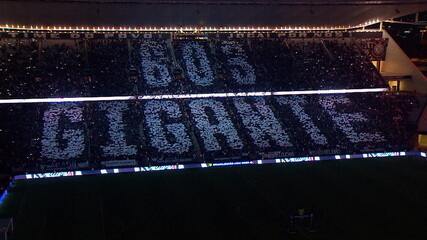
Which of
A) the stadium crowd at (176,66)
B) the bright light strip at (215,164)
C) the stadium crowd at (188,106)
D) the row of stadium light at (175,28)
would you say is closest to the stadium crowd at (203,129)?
the stadium crowd at (188,106)

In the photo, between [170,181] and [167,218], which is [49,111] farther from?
[167,218]

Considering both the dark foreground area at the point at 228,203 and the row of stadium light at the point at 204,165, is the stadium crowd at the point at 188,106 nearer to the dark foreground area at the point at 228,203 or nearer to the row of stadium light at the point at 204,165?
the row of stadium light at the point at 204,165

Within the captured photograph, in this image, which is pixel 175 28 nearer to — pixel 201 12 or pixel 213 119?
pixel 201 12

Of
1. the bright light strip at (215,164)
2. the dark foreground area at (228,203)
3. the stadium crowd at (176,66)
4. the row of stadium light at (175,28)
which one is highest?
the row of stadium light at (175,28)

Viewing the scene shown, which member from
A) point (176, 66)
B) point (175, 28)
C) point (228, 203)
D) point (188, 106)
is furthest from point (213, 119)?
point (228, 203)

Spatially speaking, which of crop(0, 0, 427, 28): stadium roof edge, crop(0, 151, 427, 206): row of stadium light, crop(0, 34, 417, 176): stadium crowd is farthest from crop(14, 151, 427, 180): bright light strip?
crop(0, 0, 427, 28): stadium roof edge

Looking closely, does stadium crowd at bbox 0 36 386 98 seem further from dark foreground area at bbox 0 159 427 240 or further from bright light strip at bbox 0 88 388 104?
dark foreground area at bbox 0 159 427 240

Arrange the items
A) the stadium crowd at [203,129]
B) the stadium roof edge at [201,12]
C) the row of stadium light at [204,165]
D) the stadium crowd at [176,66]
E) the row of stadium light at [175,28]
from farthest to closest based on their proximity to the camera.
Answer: the row of stadium light at [175,28], the stadium roof edge at [201,12], the stadium crowd at [176,66], the stadium crowd at [203,129], the row of stadium light at [204,165]
